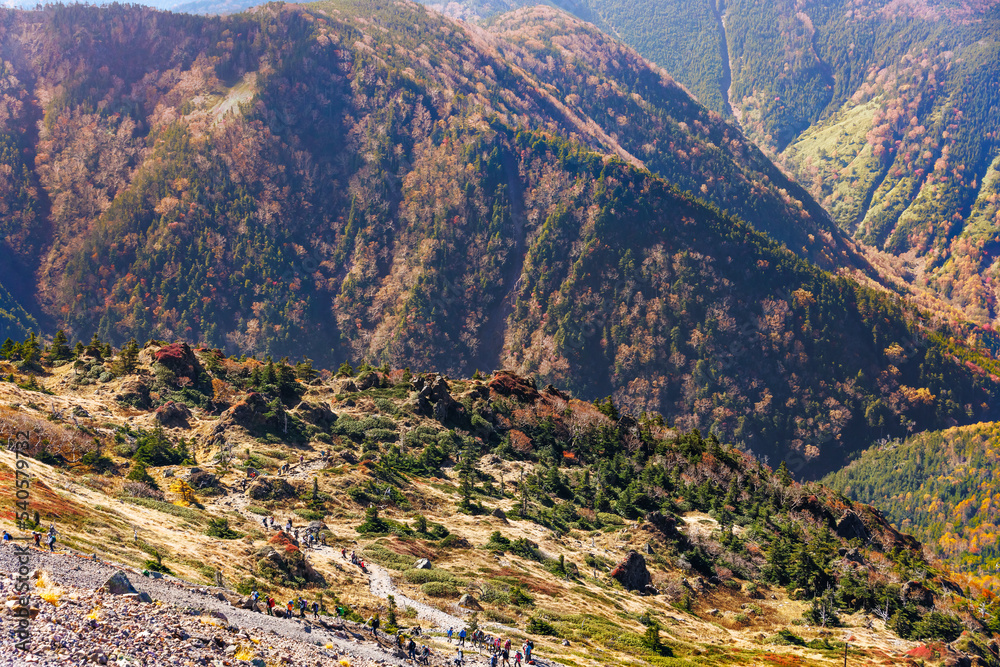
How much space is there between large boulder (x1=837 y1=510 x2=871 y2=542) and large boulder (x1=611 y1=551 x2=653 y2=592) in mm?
57040

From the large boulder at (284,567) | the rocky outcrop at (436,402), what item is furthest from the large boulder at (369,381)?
the large boulder at (284,567)

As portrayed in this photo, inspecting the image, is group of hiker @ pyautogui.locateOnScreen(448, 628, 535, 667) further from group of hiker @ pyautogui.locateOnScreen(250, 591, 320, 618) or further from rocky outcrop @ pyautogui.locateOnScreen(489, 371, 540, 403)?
rocky outcrop @ pyautogui.locateOnScreen(489, 371, 540, 403)

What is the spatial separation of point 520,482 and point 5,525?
77922mm

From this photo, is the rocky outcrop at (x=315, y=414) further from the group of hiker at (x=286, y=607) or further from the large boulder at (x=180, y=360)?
the group of hiker at (x=286, y=607)

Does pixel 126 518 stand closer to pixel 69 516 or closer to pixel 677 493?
pixel 69 516

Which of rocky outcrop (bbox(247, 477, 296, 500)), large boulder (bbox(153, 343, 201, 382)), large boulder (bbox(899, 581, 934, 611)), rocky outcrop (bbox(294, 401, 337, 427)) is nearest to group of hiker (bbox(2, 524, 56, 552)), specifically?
rocky outcrop (bbox(247, 477, 296, 500))

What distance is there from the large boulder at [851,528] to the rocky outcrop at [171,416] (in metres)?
113

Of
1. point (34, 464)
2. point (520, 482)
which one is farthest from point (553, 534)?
point (34, 464)

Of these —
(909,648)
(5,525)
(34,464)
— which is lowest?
(34,464)

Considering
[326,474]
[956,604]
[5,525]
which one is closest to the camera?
[5,525]

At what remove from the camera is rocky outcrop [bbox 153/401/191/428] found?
3925 inches

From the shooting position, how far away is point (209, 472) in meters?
82.6

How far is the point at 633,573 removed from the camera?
85500 mm

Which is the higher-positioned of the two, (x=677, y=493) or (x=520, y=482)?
(x=677, y=493)
